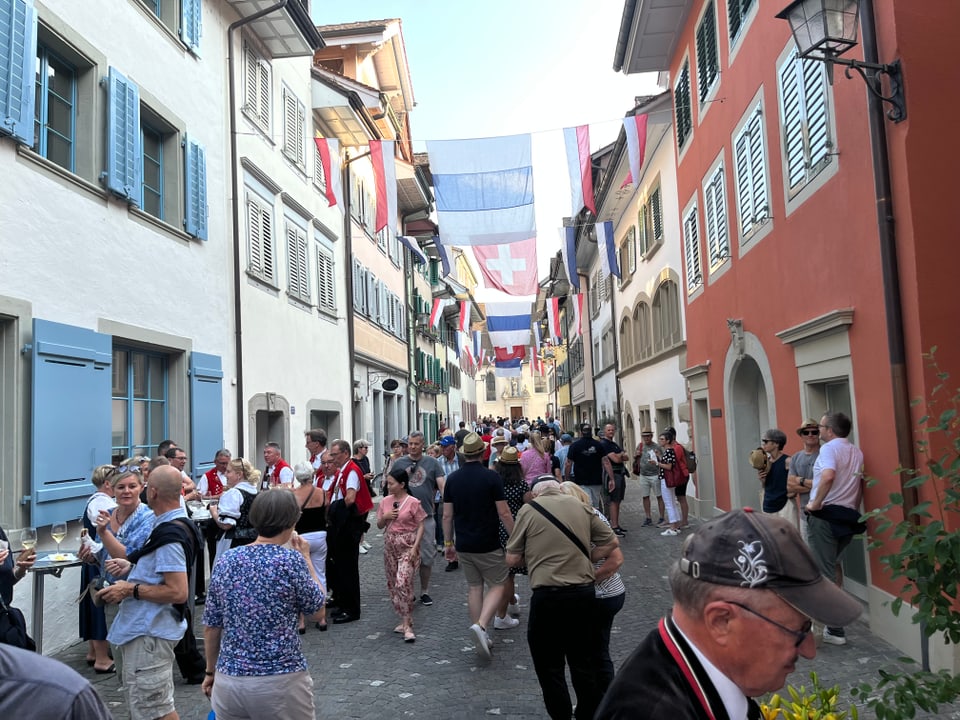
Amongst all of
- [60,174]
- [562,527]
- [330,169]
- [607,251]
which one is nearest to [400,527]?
[562,527]

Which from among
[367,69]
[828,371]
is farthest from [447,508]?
[367,69]

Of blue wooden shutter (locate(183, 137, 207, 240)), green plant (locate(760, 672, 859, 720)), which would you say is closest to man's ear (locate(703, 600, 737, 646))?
green plant (locate(760, 672, 859, 720))

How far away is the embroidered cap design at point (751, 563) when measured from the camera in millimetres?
1632

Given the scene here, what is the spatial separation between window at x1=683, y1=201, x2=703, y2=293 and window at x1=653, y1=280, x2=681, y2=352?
1516 millimetres

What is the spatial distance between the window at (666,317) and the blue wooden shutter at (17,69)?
12351 millimetres

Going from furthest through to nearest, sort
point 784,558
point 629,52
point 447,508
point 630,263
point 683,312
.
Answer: point 630,263
point 683,312
point 629,52
point 447,508
point 784,558

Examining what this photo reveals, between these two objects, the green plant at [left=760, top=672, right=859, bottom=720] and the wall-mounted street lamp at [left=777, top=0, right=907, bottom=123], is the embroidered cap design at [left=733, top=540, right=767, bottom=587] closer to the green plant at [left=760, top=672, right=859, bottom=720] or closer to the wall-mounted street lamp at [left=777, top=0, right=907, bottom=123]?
the green plant at [left=760, top=672, right=859, bottom=720]

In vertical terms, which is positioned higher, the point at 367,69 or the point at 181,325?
the point at 367,69

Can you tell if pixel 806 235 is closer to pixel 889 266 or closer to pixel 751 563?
pixel 889 266

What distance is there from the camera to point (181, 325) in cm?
1001

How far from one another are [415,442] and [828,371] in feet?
15.3

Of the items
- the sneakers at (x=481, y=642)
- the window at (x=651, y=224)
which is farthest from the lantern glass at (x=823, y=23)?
the window at (x=651, y=224)

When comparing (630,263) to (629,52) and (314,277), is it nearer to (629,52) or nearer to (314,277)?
(629,52)

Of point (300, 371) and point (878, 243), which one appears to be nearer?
point (878, 243)
